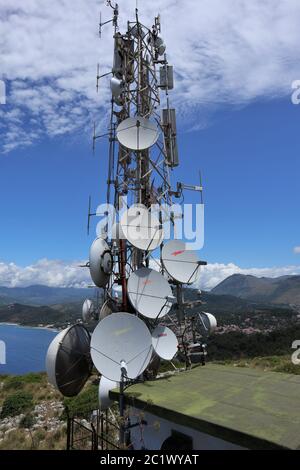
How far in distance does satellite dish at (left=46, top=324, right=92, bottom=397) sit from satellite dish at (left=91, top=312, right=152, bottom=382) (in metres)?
1.33

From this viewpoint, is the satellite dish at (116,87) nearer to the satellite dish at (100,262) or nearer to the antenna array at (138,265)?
the antenna array at (138,265)

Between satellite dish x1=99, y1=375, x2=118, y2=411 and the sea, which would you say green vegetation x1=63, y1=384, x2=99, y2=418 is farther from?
the sea

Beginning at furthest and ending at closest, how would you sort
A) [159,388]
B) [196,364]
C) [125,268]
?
[196,364] < [125,268] < [159,388]

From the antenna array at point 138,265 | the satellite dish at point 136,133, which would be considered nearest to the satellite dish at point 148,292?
the antenna array at point 138,265

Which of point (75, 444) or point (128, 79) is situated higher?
point (128, 79)

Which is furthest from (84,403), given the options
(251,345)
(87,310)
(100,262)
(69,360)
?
(251,345)

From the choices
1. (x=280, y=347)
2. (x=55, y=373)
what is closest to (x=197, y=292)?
(x=55, y=373)

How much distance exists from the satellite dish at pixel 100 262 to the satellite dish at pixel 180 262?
6.03 feet

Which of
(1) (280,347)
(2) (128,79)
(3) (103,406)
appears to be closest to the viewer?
(3) (103,406)

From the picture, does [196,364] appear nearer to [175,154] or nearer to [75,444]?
[75,444]

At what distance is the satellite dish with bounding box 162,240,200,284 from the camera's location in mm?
12375

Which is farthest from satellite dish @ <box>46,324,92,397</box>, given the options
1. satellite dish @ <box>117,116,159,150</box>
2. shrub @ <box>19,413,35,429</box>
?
satellite dish @ <box>117,116,159,150</box>

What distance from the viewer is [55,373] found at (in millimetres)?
9625
